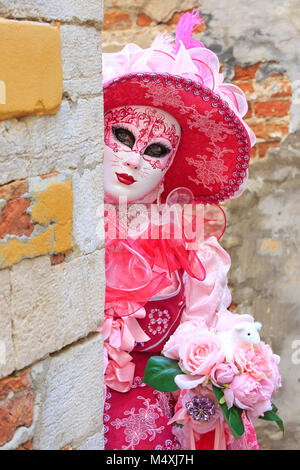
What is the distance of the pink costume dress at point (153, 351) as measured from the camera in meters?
1.91

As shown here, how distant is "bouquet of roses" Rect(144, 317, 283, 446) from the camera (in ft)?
5.72

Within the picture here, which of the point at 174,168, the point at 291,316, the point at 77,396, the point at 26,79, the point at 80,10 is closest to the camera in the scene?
the point at 26,79

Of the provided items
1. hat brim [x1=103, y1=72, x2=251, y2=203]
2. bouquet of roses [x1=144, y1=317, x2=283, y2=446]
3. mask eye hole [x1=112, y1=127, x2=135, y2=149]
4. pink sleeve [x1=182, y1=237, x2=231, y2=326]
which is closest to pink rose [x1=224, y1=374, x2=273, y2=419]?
bouquet of roses [x1=144, y1=317, x2=283, y2=446]

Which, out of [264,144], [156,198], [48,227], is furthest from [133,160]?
[264,144]

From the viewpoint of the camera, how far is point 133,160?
193cm

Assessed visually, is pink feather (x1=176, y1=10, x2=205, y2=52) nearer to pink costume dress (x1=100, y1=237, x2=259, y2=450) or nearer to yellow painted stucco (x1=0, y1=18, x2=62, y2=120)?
pink costume dress (x1=100, y1=237, x2=259, y2=450)

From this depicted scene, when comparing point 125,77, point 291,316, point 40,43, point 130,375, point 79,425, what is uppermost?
point 40,43

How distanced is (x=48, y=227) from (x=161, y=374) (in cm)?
74

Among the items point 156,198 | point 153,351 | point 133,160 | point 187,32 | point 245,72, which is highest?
point 187,32

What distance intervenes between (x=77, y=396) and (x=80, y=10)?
827mm

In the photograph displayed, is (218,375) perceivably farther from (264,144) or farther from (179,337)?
(264,144)

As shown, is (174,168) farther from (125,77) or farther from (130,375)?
(130,375)

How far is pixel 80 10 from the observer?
1263 millimetres

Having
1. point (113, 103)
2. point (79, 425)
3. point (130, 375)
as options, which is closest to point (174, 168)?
point (113, 103)
